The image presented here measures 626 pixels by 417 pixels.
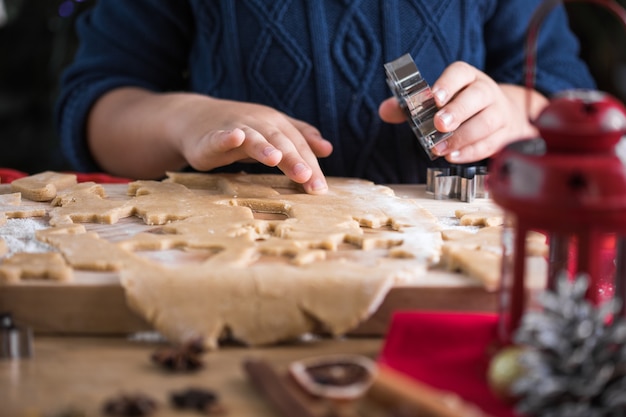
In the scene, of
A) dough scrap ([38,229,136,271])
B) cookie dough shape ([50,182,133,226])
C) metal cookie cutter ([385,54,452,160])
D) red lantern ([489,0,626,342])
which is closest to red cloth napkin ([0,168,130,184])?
cookie dough shape ([50,182,133,226])

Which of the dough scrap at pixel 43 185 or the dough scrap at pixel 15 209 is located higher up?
the dough scrap at pixel 43 185

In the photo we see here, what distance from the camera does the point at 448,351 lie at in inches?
28.7

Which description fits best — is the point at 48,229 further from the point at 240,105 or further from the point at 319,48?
the point at 319,48

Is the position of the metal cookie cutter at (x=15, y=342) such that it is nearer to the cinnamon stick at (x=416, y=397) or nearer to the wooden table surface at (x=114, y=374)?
the wooden table surface at (x=114, y=374)

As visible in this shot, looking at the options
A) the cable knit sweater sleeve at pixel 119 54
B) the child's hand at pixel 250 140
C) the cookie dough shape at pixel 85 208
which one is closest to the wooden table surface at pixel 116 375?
the cookie dough shape at pixel 85 208

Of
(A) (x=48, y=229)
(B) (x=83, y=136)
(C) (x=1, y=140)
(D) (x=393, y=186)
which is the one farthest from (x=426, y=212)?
(C) (x=1, y=140)

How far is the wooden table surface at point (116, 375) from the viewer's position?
2.16 ft

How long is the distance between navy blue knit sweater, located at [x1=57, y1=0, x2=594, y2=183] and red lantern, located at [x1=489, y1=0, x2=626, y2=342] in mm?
833

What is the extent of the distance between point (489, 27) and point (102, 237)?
0.97 m

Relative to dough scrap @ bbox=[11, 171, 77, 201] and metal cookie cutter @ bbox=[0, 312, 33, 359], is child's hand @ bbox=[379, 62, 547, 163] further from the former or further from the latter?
metal cookie cutter @ bbox=[0, 312, 33, 359]

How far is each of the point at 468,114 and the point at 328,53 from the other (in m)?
0.34

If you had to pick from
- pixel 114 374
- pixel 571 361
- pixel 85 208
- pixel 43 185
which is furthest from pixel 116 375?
pixel 43 185

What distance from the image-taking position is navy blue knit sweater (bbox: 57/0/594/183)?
1.50m

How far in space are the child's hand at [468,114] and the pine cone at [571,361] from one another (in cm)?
63
